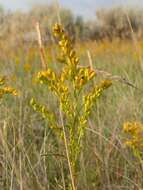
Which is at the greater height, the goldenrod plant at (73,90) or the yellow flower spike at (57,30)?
the yellow flower spike at (57,30)

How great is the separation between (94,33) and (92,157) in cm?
950

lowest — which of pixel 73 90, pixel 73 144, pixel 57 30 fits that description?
pixel 73 144

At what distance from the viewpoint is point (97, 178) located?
1.63m

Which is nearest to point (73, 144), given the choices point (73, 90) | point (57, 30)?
point (73, 90)

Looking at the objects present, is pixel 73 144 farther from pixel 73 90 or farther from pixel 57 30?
pixel 57 30

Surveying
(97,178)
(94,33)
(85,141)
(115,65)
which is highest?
(94,33)

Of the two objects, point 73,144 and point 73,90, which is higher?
point 73,90

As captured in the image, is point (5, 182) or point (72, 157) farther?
point (5, 182)

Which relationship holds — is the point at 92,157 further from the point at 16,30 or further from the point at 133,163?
the point at 16,30

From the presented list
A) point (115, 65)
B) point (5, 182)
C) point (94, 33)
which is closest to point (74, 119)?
point (5, 182)

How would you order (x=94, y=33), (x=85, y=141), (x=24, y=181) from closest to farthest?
1. (x=24, y=181)
2. (x=85, y=141)
3. (x=94, y=33)

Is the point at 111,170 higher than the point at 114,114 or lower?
lower

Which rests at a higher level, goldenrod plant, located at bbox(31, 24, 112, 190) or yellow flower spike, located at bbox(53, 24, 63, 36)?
yellow flower spike, located at bbox(53, 24, 63, 36)

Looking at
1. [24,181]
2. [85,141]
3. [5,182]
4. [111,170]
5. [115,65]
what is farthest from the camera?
[115,65]
